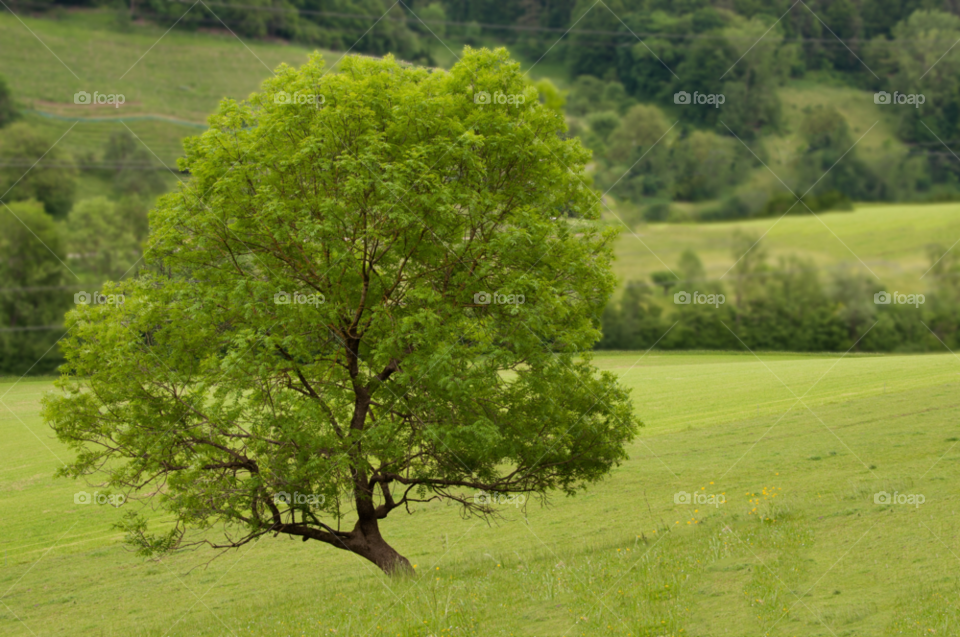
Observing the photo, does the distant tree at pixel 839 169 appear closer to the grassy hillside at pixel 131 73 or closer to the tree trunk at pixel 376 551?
the tree trunk at pixel 376 551

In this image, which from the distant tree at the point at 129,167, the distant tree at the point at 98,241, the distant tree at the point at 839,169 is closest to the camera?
the distant tree at the point at 839,169

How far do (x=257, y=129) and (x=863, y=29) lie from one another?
73350 mm

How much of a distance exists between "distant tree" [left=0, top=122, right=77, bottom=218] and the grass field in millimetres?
111711

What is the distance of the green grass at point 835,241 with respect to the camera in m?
54.7

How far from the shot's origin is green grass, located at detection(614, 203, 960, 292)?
179ft

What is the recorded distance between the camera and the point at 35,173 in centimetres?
13500

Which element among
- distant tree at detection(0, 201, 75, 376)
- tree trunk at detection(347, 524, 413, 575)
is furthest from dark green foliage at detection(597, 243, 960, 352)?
distant tree at detection(0, 201, 75, 376)

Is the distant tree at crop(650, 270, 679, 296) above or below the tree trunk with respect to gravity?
above

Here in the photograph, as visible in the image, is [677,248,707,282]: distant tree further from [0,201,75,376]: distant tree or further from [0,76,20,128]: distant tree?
[0,76,20,128]: distant tree

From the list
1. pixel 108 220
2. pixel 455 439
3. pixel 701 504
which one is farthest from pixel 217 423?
pixel 108 220

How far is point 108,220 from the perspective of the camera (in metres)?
109

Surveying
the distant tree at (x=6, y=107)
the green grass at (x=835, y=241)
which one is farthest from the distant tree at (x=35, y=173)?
the green grass at (x=835, y=241)

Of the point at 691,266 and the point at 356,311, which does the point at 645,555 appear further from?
the point at 691,266

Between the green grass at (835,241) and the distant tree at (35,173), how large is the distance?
103192 mm
